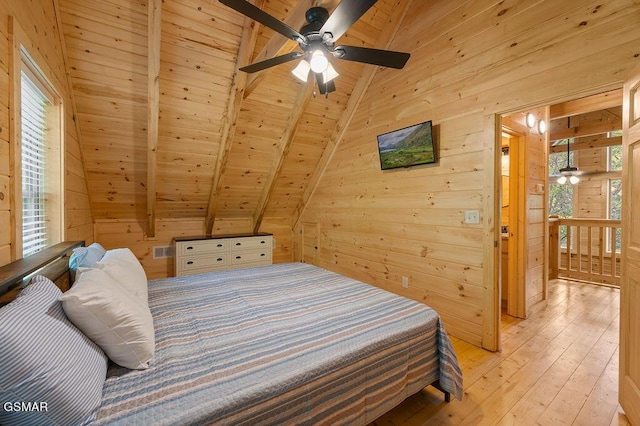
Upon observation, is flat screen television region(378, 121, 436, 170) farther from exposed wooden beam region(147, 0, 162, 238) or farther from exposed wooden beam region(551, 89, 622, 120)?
exposed wooden beam region(147, 0, 162, 238)

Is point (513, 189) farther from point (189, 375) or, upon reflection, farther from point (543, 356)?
point (189, 375)

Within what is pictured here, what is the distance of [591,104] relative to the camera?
10.6ft

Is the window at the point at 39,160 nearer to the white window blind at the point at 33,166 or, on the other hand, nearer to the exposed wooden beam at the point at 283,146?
the white window blind at the point at 33,166

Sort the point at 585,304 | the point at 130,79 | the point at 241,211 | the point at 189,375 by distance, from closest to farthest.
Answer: the point at 189,375 → the point at 130,79 → the point at 585,304 → the point at 241,211

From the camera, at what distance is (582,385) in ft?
6.15

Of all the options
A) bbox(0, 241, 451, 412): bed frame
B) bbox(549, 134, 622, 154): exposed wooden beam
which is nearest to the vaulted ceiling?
bbox(0, 241, 451, 412): bed frame

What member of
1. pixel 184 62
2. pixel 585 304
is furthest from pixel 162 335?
pixel 585 304

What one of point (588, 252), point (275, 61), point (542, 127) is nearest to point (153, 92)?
point (275, 61)

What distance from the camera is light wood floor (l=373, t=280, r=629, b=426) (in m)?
1.61

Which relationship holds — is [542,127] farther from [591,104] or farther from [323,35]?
[323,35]

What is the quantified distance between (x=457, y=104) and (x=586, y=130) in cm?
404

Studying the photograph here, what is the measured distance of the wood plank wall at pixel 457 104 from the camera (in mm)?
1831

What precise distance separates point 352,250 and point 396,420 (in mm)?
2347

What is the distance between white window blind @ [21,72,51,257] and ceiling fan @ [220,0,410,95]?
4.81 feet
